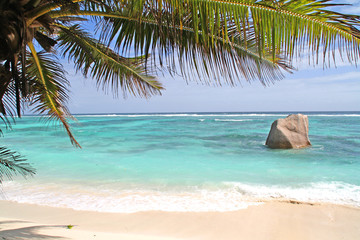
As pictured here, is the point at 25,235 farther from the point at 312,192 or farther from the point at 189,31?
the point at 312,192

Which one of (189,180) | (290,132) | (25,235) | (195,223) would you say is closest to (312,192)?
(189,180)

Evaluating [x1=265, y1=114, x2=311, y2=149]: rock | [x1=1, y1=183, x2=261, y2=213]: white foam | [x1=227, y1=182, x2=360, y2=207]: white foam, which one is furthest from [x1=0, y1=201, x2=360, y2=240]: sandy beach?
[x1=265, y1=114, x2=311, y2=149]: rock

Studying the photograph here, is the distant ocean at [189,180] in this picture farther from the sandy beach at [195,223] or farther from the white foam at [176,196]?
the sandy beach at [195,223]

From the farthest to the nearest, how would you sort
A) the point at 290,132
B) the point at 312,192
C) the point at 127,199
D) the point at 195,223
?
the point at 290,132
the point at 312,192
the point at 127,199
the point at 195,223

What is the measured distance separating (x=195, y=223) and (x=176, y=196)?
1376 mm

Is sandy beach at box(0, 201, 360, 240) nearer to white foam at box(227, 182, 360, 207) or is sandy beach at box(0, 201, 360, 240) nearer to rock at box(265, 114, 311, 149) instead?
white foam at box(227, 182, 360, 207)

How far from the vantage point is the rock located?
36.7 ft

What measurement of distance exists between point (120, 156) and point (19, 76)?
336 inches

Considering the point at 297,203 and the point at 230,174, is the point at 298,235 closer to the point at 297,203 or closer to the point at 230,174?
the point at 297,203

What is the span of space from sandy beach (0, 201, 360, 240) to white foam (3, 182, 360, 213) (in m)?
0.28

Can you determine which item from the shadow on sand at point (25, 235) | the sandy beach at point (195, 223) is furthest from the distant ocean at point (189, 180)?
the shadow on sand at point (25, 235)

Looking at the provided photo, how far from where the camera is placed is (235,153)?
1080 centimetres

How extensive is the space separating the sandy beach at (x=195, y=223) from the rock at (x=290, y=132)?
6491mm

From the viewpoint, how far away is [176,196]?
5.63 metres
